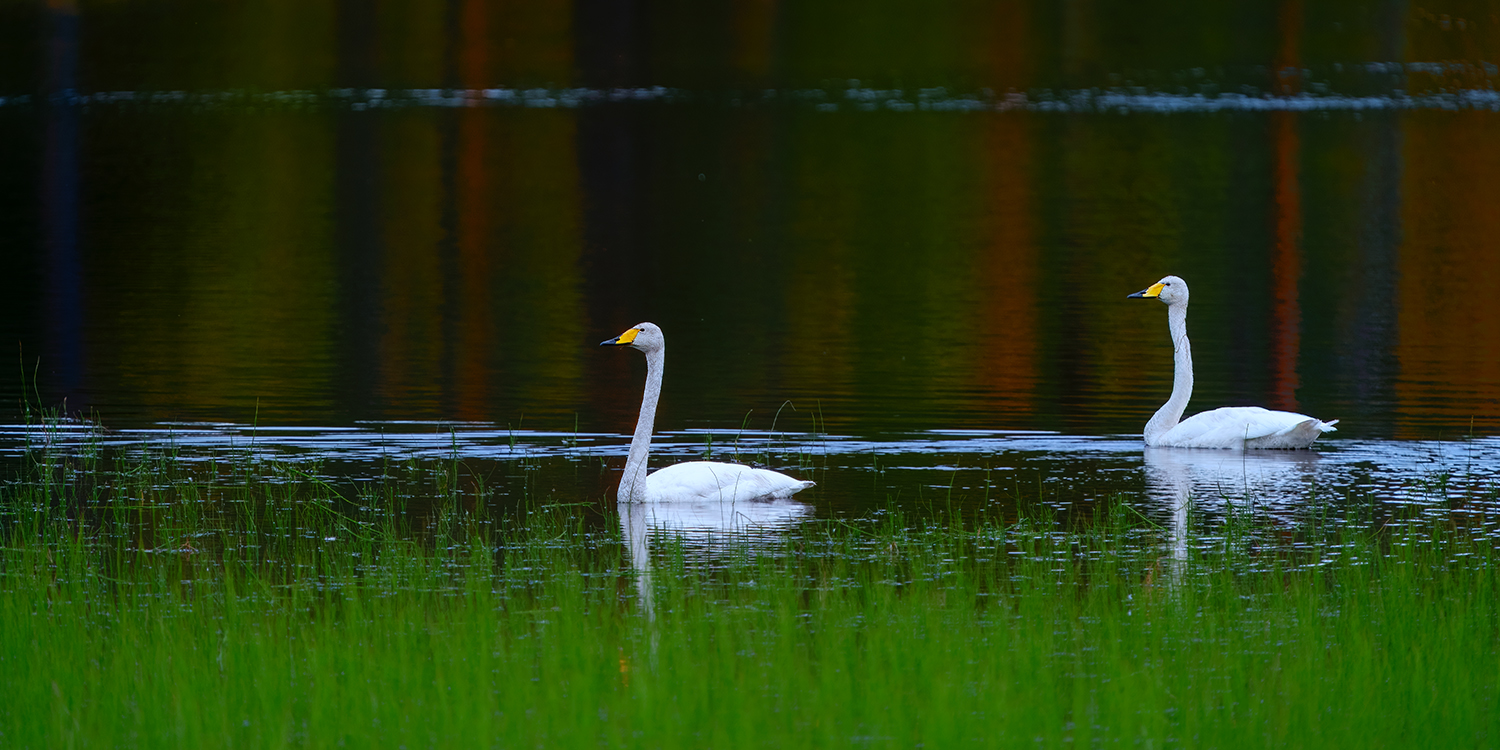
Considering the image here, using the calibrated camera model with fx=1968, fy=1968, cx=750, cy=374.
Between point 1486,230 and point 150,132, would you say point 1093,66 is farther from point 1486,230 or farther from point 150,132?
point 1486,230

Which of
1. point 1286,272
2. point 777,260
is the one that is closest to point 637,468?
point 777,260

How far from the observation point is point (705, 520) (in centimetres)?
1285

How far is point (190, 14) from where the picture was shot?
9712 centimetres

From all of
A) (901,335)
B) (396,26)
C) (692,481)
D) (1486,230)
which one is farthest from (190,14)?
(692,481)

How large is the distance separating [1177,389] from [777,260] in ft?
54.9

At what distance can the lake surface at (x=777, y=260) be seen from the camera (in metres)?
15.9

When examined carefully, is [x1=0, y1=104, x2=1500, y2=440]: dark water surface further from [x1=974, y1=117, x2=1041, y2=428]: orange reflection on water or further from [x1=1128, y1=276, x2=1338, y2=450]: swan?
[x1=1128, y1=276, x2=1338, y2=450]: swan

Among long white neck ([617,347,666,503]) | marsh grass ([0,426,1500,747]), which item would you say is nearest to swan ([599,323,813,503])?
long white neck ([617,347,666,503])

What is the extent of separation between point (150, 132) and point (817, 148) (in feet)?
67.5

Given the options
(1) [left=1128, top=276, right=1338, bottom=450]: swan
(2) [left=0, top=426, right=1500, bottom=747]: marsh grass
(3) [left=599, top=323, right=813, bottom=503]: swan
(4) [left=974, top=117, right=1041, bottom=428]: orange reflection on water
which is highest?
(4) [left=974, top=117, right=1041, bottom=428]: orange reflection on water

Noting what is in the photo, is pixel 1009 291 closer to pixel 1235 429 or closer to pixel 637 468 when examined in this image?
pixel 1235 429

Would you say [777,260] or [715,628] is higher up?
[777,260]

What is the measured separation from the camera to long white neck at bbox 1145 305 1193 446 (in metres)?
15.9

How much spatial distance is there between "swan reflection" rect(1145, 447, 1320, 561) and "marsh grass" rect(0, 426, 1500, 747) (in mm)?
605
